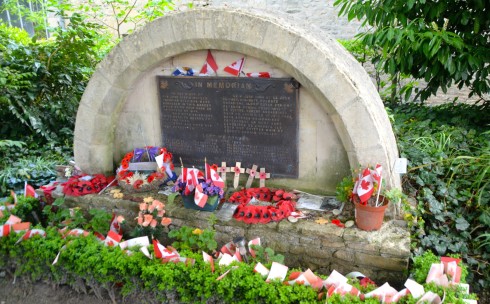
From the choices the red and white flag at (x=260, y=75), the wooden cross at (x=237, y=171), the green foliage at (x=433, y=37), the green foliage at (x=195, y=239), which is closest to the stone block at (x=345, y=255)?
the green foliage at (x=195, y=239)

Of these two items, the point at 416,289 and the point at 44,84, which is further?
the point at 44,84

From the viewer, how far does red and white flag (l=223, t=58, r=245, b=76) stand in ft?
12.2

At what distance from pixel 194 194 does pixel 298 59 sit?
158 cm

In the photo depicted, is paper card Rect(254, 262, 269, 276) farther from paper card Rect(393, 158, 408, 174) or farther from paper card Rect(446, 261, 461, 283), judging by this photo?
paper card Rect(393, 158, 408, 174)

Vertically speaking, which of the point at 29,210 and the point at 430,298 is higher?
the point at 29,210

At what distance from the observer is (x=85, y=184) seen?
4281 mm

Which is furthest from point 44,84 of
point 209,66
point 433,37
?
point 433,37

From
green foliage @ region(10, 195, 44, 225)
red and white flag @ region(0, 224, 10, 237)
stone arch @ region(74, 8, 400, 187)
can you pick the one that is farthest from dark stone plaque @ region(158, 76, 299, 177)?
red and white flag @ region(0, 224, 10, 237)

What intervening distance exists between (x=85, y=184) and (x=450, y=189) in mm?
3845

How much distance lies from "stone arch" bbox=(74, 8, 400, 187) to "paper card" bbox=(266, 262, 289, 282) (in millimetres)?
1165

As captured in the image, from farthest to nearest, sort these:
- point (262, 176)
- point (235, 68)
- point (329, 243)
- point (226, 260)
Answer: point (262, 176) < point (235, 68) < point (329, 243) < point (226, 260)

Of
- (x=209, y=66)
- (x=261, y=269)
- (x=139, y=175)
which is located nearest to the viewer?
(x=261, y=269)

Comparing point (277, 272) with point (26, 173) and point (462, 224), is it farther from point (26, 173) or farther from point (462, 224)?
point (26, 173)

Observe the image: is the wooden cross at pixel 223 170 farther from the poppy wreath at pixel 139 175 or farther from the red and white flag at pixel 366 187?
the red and white flag at pixel 366 187
